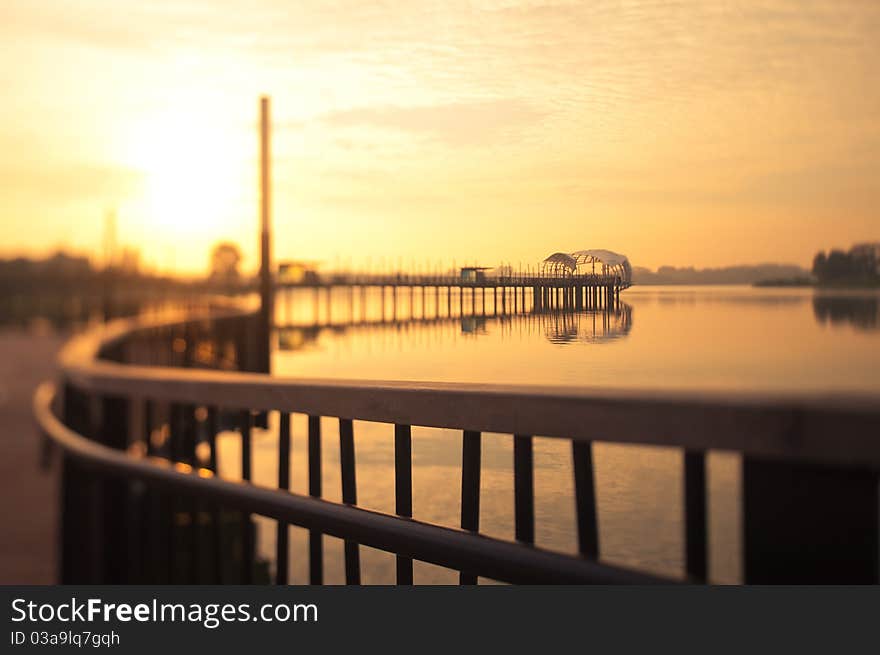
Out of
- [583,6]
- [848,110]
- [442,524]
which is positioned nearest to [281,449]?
[442,524]

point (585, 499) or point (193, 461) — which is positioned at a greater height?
point (585, 499)

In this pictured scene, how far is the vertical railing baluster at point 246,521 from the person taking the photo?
5.91ft

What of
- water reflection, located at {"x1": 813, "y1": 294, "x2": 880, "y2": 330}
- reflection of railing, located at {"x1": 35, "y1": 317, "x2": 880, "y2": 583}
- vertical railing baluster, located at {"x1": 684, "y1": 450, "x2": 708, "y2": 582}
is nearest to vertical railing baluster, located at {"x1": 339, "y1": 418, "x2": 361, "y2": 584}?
reflection of railing, located at {"x1": 35, "y1": 317, "x2": 880, "y2": 583}

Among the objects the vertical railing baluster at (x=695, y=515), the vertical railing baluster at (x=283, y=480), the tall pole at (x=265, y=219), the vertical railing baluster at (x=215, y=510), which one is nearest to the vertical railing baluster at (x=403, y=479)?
the vertical railing baluster at (x=283, y=480)

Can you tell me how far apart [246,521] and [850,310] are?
122 centimetres

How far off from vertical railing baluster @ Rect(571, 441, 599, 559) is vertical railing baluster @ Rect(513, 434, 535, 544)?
9 cm

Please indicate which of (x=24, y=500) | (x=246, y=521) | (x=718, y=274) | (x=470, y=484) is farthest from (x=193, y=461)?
(x=24, y=500)

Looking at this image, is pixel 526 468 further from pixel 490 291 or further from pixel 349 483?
pixel 349 483

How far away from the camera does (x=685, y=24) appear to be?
114 centimetres

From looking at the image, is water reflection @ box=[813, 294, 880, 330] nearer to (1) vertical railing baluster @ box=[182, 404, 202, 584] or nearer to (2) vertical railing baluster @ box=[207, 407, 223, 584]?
(2) vertical railing baluster @ box=[207, 407, 223, 584]

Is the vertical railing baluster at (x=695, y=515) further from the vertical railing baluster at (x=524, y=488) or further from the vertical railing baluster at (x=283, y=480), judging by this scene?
the vertical railing baluster at (x=283, y=480)

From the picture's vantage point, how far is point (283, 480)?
1625 mm

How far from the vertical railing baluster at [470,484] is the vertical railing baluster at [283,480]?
42 centimetres

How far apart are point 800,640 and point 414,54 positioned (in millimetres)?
959
